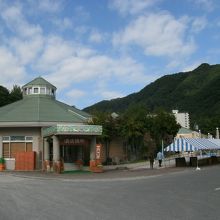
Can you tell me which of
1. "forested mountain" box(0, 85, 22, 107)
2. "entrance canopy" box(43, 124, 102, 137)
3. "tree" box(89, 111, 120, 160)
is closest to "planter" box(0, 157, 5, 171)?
"entrance canopy" box(43, 124, 102, 137)

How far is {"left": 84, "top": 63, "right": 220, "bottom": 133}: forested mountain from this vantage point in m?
143

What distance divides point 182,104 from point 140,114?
334ft

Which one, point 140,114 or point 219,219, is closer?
point 219,219

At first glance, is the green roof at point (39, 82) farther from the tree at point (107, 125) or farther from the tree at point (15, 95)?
the tree at point (15, 95)

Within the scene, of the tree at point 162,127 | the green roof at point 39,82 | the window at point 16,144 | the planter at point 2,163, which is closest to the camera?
the planter at point 2,163

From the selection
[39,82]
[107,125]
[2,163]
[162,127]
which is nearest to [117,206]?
[2,163]

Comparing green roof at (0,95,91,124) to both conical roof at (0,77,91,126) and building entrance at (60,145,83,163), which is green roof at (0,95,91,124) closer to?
conical roof at (0,77,91,126)

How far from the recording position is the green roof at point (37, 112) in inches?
1734

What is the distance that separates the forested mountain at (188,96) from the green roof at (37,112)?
274 feet

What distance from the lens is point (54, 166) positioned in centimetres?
3647

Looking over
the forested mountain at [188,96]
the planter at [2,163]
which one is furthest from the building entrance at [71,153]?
the forested mountain at [188,96]

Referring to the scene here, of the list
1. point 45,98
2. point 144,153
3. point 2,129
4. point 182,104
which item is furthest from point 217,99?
point 2,129

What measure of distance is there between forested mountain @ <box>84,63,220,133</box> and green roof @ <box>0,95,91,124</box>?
274 ft

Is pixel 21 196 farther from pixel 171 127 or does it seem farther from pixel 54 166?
pixel 171 127
